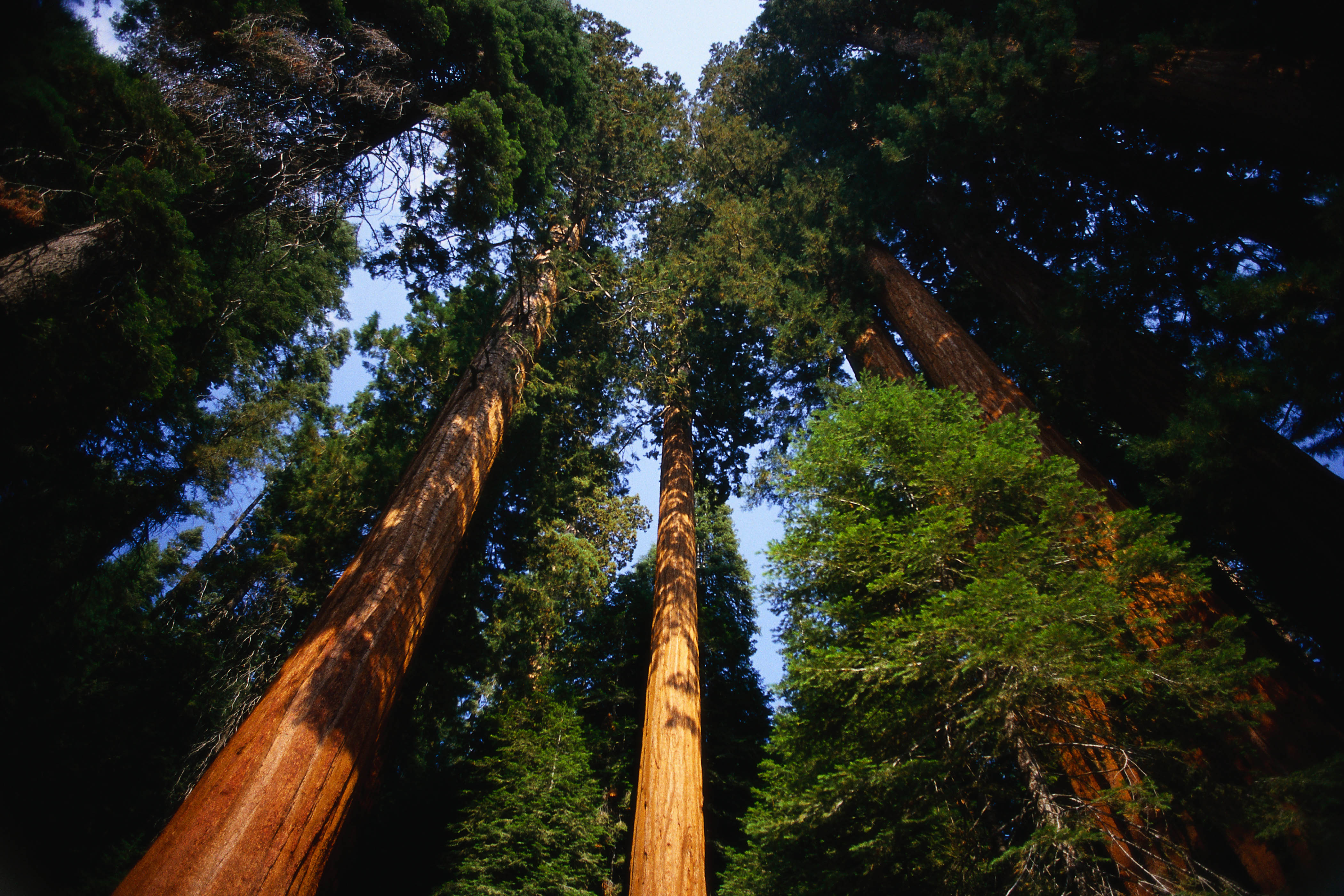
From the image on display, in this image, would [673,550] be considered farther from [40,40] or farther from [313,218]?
[40,40]

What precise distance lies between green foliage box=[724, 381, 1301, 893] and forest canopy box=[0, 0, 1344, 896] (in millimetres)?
31

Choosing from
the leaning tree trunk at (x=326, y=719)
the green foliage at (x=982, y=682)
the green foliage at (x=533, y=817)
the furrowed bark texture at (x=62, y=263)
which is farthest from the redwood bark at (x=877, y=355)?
the furrowed bark texture at (x=62, y=263)

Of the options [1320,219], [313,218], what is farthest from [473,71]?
[1320,219]

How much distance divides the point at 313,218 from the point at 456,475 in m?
3.05

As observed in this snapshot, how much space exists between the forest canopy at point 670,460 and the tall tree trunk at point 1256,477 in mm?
36

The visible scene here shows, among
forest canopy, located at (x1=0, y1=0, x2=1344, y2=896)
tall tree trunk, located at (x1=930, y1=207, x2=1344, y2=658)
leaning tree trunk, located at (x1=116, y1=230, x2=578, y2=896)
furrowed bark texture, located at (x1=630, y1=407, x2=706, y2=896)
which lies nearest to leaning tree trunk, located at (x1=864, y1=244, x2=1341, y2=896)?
forest canopy, located at (x1=0, y1=0, x2=1344, y2=896)

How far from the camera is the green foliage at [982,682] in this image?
243cm

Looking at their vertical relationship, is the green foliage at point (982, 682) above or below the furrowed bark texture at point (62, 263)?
below

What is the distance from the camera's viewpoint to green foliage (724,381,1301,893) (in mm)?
2426

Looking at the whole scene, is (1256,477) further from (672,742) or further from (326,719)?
(326,719)

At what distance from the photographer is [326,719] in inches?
126

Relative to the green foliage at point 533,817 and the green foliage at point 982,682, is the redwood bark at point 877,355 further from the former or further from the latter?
the green foliage at point 533,817

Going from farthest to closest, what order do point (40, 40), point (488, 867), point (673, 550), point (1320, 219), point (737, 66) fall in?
point (737, 66) < point (673, 550) < point (488, 867) < point (40, 40) < point (1320, 219)

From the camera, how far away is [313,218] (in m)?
5.21
